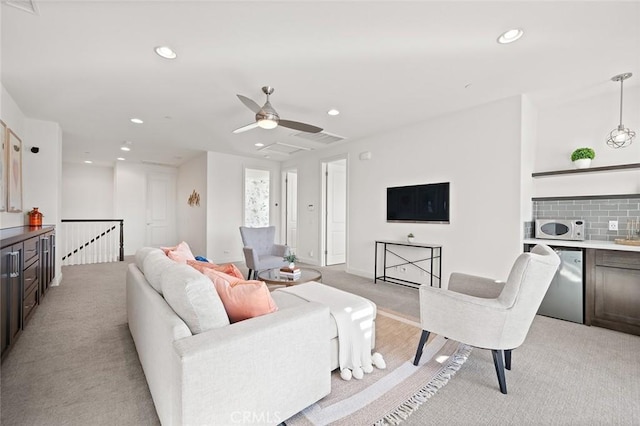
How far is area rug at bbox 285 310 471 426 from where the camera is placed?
1.55 m

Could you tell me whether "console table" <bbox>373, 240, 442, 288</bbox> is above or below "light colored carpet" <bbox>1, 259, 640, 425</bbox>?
above

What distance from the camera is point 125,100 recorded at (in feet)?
11.1

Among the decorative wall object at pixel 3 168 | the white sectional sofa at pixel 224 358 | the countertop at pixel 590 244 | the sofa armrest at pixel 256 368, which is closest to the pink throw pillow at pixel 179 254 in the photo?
the white sectional sofa at pixel 224 358

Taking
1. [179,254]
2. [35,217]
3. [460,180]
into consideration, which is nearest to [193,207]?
[35,217]

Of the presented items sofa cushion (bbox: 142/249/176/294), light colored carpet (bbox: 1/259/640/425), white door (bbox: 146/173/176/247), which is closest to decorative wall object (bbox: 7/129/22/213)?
light colored carpet (bbox: 1/259/640/425)

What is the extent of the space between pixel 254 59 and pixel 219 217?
14.6 ft

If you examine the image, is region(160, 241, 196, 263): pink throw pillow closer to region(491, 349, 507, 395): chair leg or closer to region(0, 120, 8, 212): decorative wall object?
region(0, 120, 8, 212): decorative wall object

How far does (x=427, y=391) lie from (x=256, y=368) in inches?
46.0

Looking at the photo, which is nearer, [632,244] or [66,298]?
[632,244]

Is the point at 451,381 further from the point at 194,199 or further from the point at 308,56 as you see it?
the point at 194,199

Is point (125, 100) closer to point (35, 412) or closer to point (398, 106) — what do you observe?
point (35, 412)

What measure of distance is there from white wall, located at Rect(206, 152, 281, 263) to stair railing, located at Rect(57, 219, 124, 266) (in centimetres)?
238

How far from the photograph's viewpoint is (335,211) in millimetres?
6172

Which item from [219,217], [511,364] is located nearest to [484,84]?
[511,364]
